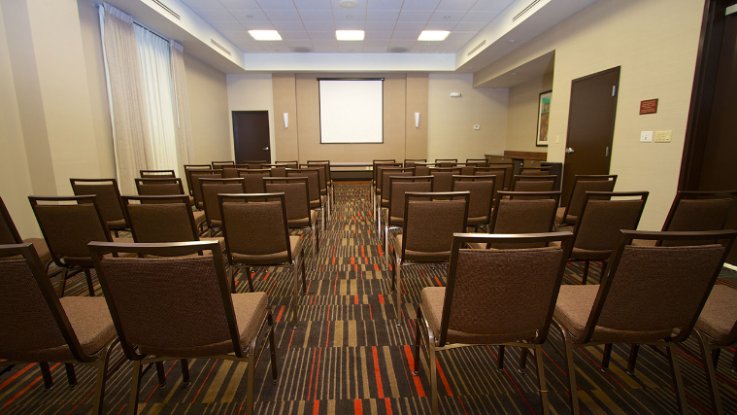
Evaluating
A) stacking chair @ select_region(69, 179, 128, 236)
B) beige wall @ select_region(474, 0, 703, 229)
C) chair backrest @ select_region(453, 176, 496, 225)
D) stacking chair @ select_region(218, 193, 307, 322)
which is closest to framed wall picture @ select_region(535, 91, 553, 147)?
beige wall @ select_region(474, 0, 703, 229)

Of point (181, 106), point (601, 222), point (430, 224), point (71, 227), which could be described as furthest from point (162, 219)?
point (181, 106)

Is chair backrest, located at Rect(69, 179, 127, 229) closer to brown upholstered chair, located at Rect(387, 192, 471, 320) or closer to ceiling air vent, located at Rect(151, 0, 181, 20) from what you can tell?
brown upholstered chair, located at Rect(387, 192, 471, 320)

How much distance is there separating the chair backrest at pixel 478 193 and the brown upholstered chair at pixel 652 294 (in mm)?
1701

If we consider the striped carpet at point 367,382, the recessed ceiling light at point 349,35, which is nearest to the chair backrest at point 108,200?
the striped carpet at point 367,382

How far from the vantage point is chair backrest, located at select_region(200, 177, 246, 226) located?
8.91 ft

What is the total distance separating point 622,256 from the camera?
3.62ft

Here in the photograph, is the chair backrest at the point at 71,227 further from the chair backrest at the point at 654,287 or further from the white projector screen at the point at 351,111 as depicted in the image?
the white projector screen at the point at 351,111

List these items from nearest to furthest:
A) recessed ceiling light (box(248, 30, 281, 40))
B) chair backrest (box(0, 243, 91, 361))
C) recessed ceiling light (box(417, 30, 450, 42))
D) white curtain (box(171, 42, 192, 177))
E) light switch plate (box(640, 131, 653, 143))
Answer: chair backrest (box(0, 243, 91, 361))
light switch plate (box(640, 131, 653, 143))
white curtain (box(171, 42, 192, 177))
recessed ceiling light (box(248, 30, 281, 40))
recessed ceiling light (box(417, 30, 450, 42))

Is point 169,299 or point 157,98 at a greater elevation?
point 157,98

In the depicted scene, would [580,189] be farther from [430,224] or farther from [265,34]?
[265,34]

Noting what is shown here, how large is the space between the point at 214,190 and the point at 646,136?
4.77 meters

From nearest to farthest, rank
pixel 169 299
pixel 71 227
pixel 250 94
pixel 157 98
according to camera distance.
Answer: pixel 169 299
pixel 71 227
pixel 157 98
pixel 250 94

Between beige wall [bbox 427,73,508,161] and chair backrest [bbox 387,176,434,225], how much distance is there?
7.36 meters

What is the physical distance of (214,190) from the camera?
110 inches
